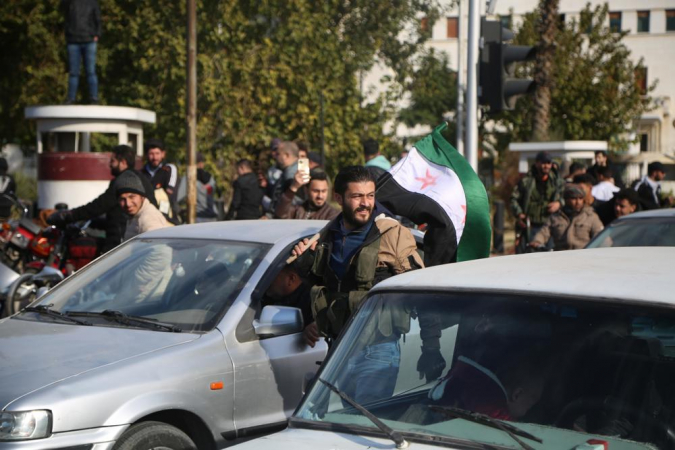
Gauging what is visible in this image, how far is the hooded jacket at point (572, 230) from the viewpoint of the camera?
10.1 m

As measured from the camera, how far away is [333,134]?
25406 mm

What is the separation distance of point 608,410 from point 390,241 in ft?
7.10

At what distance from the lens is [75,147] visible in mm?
16234

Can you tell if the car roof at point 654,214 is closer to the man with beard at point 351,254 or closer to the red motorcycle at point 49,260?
the man with beard at point 351,254

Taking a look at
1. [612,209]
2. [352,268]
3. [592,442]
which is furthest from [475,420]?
[612,209]

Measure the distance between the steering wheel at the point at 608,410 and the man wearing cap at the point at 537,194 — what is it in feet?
33.6

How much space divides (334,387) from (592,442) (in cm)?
89

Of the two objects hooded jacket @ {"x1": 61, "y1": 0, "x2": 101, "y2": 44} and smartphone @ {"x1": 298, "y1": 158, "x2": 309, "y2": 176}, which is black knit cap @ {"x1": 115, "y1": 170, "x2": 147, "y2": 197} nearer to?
smartphone @ {"x1": 298, "y1": 158, "x2": 309, "y2": 176}

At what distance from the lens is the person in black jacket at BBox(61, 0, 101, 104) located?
16.3 m

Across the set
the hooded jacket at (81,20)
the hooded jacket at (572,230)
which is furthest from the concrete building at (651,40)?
the hooded jacket at (572,230)

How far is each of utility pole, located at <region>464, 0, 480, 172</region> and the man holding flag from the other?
4.89 m

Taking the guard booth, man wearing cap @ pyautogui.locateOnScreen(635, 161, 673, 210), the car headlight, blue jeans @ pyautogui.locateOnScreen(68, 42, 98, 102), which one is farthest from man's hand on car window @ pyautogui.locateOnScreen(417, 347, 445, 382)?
blue jeans @ pyautogui.locateOnScreen(68, 42, 98, 102)

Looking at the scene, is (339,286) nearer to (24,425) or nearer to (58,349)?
(58,349)

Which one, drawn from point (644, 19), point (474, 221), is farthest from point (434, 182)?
point (644, 19)
